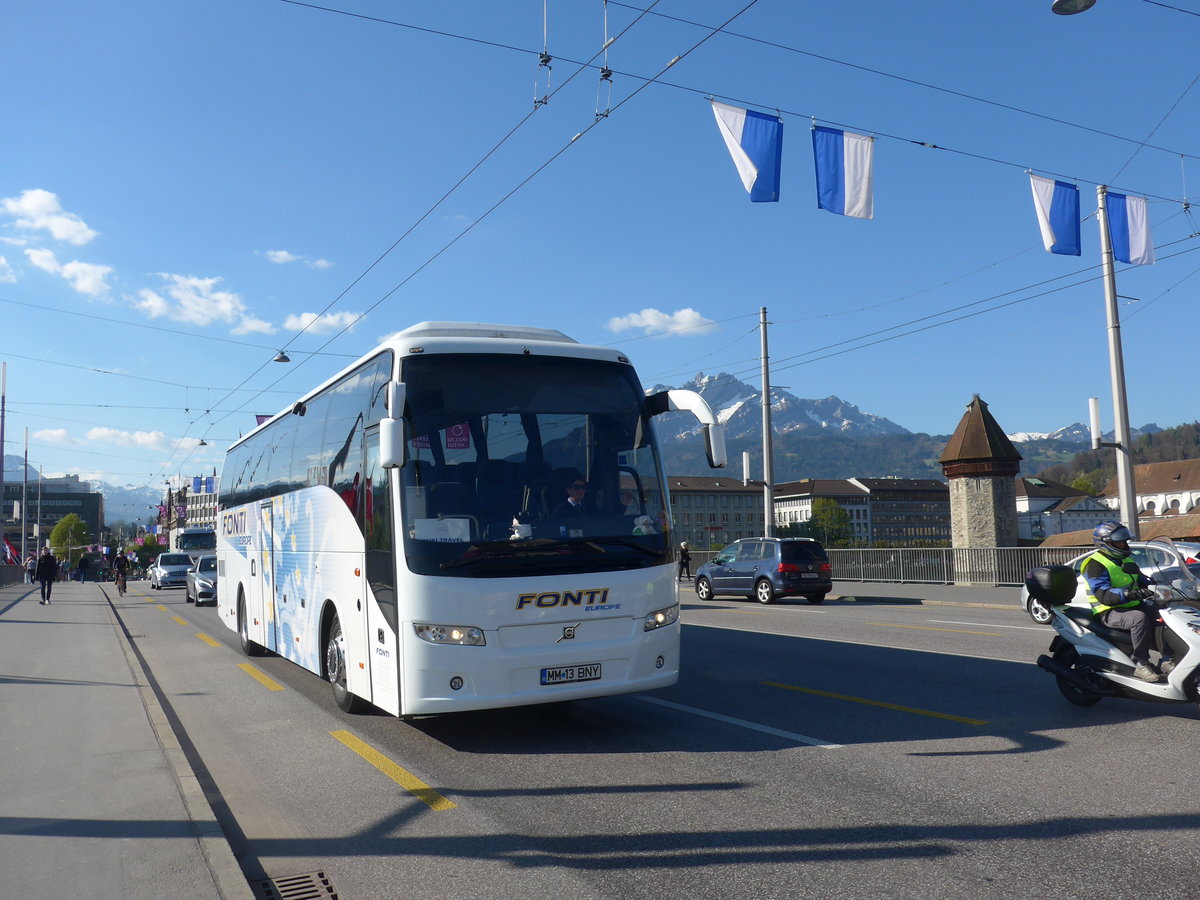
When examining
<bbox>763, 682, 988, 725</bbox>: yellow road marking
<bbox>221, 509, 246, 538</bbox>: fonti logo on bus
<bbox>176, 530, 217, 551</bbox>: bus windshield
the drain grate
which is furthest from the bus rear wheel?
<bbox>176, 530, 217, 551</bbox>: bus windshield

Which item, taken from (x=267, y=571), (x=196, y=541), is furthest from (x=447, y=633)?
(x=196, y=541)

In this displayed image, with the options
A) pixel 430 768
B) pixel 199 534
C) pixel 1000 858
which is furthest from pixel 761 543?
pixel 199 534

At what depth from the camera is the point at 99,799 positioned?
5.88m

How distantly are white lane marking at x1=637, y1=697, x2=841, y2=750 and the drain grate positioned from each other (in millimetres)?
3751

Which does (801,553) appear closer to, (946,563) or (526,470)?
(946,563)

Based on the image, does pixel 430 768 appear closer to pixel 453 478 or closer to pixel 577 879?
pixel 453 478

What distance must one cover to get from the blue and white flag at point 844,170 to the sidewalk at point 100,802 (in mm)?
11902

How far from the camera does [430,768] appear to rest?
682cm

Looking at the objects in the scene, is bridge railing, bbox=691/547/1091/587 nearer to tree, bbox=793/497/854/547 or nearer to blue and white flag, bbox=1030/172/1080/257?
blue and white flag, bbox=1030/172/1080/257

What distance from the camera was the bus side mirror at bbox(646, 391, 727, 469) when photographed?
25.3 ft

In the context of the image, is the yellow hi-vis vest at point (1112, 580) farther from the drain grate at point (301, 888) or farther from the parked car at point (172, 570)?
the parked car at point (172, 570)

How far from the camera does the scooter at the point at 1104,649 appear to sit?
24.0 feet

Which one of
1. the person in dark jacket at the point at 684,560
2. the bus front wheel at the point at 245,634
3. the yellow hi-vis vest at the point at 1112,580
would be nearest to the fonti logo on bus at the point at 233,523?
the bus front wheel at the point at 245,634

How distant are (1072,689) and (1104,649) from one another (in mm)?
554
